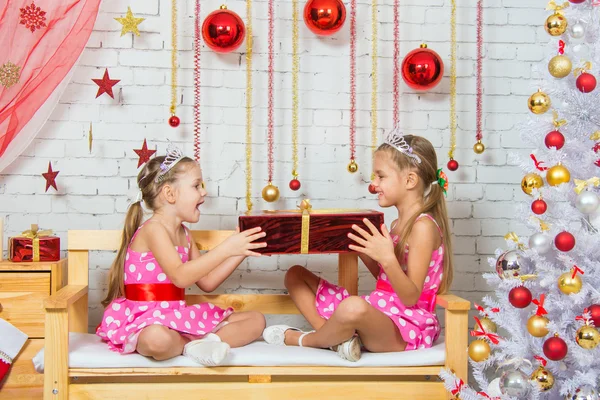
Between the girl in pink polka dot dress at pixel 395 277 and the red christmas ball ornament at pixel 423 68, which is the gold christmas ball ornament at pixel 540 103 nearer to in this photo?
the girl in pink polka dot dress at pixel 395 277

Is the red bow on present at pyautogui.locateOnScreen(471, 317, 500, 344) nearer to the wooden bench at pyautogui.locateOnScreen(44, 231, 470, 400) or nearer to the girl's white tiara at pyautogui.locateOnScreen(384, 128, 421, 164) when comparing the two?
the wooden bench at pyautogui.locateOnScreen(44, 231, 470, 400)

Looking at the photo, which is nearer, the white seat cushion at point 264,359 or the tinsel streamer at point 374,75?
the white seat cushion at point 264,359

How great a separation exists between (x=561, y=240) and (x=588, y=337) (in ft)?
0.89

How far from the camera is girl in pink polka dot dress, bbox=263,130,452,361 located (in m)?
2.27

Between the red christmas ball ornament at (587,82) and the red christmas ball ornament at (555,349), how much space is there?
714 millimetres

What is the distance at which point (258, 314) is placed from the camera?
2.54 metres

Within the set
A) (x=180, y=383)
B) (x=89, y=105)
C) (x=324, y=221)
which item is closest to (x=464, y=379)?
(x=324, y=221)

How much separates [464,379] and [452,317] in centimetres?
20

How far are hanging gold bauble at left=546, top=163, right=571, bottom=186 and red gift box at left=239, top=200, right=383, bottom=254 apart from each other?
0.56 meters

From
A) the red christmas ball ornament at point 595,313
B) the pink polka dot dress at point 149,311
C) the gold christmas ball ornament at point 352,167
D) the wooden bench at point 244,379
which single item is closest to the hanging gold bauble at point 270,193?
the gold christmas ball ornament at point 352,167

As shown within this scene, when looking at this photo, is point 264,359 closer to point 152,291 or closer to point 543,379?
point 152,291

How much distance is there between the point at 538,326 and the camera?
6.62ft

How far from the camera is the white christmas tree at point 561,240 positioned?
1.96m

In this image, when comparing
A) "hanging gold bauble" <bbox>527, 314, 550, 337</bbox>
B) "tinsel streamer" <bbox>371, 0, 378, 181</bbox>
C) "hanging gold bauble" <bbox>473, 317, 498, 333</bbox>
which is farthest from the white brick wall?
"hanging gold bauble" <bbox>527, 314, 550, 337</bbox>
